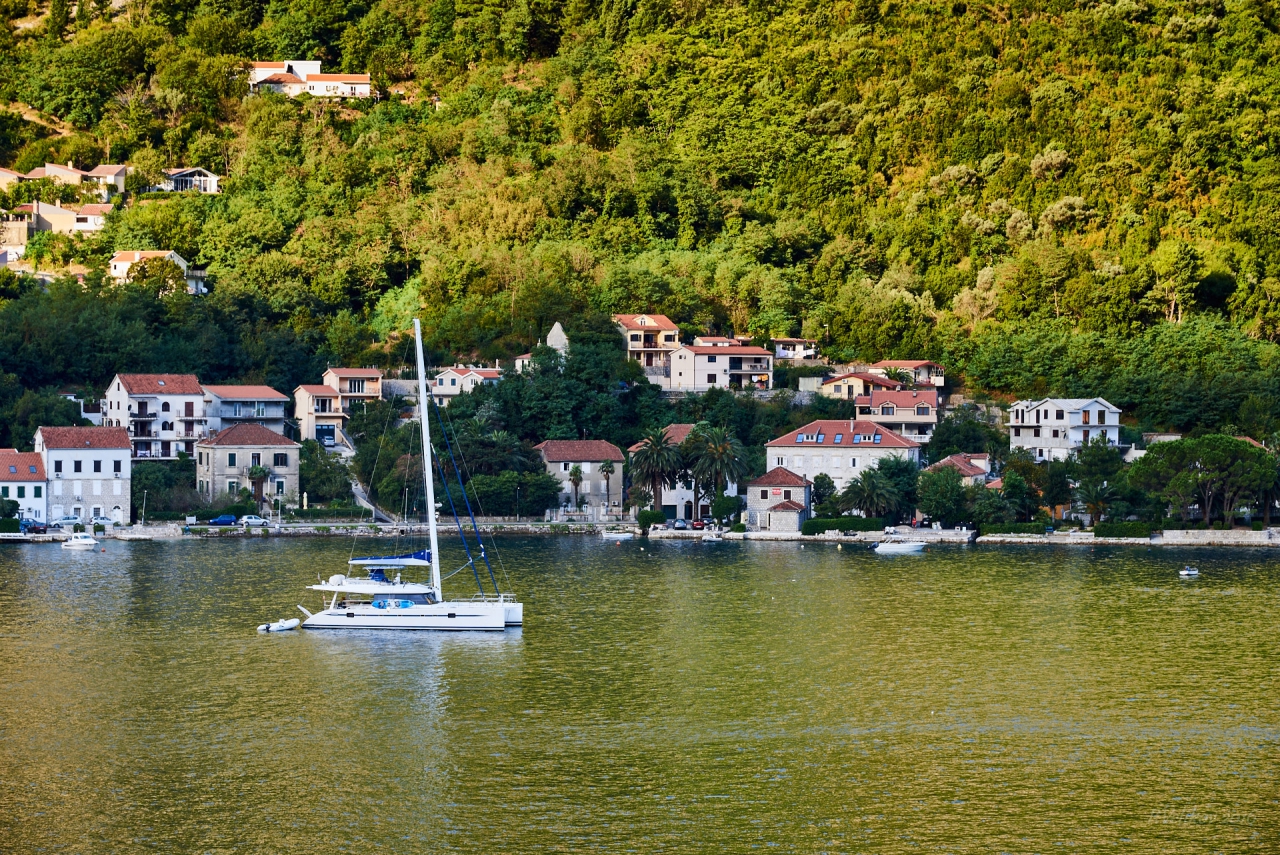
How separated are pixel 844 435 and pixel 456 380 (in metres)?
21.1

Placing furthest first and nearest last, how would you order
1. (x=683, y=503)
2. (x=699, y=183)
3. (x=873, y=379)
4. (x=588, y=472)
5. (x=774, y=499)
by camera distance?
(x=699, y=183), (x=873, y=379), (x=588, y=472), (x=683, y=503), (x=774, y=499)

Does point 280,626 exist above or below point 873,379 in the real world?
below

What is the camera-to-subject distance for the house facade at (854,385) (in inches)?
3164

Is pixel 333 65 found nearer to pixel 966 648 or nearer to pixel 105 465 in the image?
pixel 105 465

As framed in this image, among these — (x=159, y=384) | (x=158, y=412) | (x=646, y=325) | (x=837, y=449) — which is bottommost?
(x=837, y=449)

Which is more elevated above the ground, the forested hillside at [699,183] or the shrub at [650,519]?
the forested hillside at [699,183]

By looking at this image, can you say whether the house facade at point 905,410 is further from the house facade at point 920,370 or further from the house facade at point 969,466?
the house facade at point 920,370

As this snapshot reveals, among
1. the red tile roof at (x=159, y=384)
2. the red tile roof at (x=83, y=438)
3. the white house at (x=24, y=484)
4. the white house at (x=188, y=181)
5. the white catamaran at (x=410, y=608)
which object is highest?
the white house at (x=188, y=181)

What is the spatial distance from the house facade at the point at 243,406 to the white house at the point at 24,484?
9110mm

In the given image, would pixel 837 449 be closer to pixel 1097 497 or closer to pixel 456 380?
pixel 1097 497

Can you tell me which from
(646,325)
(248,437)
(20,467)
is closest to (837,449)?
(646,325)

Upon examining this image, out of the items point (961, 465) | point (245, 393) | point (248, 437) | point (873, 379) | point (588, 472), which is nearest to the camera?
point (248, 437)

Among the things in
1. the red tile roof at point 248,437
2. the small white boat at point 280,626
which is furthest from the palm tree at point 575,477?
the small white boat at point 280,626

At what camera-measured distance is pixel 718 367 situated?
3275 inches
